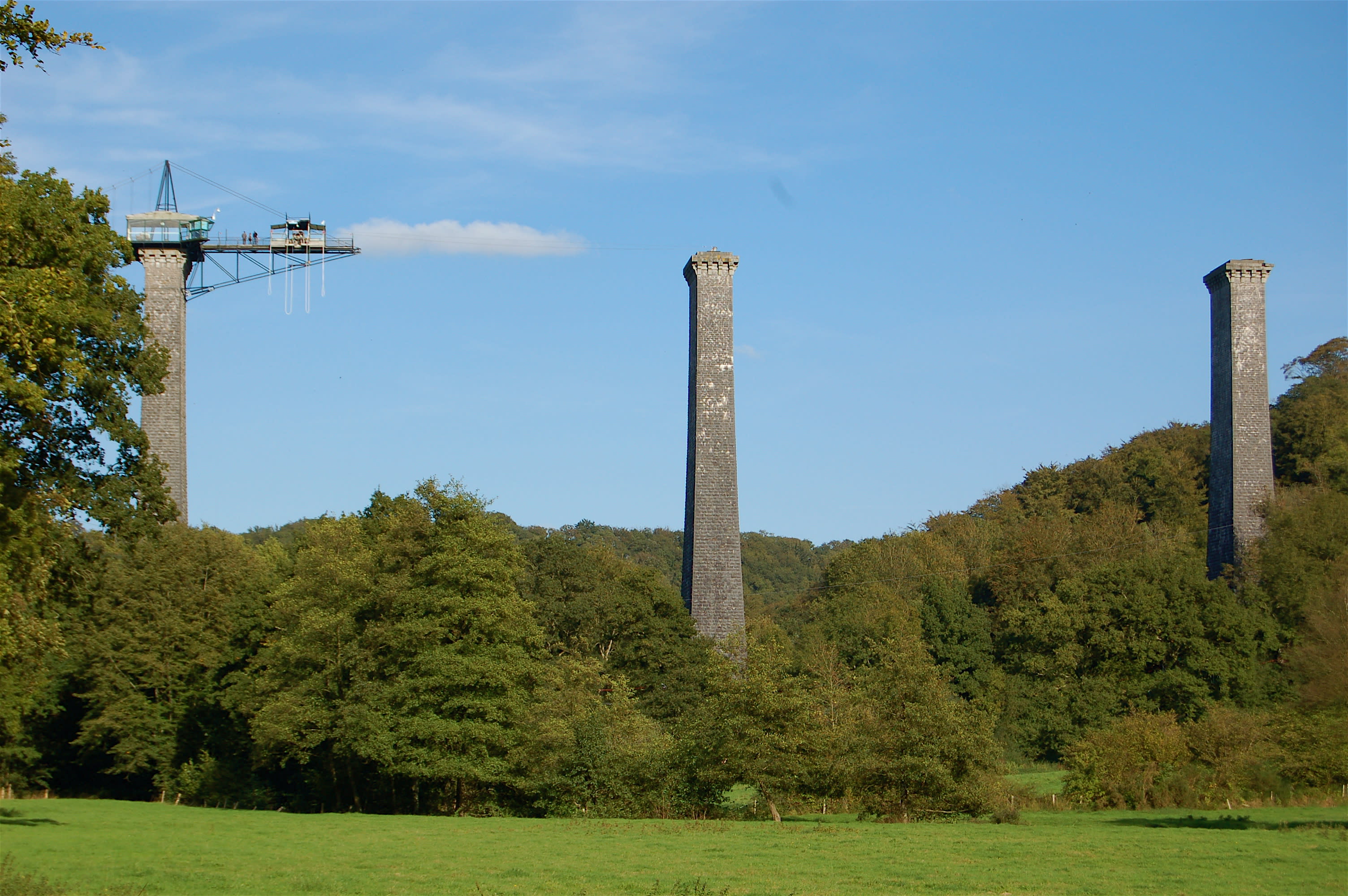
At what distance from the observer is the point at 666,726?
122ft

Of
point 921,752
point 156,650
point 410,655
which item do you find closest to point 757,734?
point 921,752

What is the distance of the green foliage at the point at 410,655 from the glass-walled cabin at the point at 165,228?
49.1 feet

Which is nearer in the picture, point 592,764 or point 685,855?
point 685,855

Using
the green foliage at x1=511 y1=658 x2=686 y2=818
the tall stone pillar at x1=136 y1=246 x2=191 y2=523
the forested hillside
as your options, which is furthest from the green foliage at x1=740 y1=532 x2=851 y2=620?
the green foliage at x1=511 y1=658 x2=686 y2=818

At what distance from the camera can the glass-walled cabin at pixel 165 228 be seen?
4434 centimetres

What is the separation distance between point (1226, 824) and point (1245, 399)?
869 inches

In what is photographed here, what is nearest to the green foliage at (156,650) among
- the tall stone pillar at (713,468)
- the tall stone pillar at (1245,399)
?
the tall stone pillar at (713,468)

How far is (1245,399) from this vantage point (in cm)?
4438

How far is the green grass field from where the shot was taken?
17250mm

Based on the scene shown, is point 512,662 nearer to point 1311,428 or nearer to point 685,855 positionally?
point 685,855

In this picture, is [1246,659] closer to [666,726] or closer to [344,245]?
[666,726]

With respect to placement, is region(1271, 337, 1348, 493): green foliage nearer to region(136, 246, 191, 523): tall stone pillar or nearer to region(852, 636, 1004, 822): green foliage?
region(852, 636, 1004, 822): green foliage

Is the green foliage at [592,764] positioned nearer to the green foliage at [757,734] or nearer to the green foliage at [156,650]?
the green foliage at [757,734]

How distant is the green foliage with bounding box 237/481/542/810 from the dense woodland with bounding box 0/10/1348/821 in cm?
10
